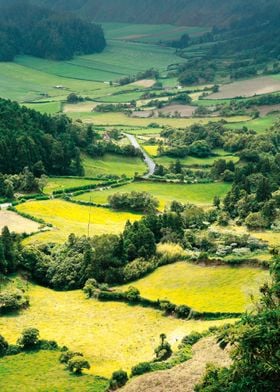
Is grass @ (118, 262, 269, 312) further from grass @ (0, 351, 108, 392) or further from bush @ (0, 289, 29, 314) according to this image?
grass @ (0, 351, 108, 392)

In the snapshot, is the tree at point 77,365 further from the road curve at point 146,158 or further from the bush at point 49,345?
the road curve at point 146,158

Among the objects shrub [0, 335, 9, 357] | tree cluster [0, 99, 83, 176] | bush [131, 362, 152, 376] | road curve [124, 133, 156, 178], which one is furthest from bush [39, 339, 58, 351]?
road curve [124, 133, 156, 178]

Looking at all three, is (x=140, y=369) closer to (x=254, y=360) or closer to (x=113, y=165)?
(x=254, y=360)

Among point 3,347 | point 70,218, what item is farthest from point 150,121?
point 3,347

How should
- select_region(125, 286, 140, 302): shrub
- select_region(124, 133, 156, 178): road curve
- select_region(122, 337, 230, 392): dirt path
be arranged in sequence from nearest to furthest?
1. select_region(122, 337, 230, 392): dirt path
2. select_region(125, 286, 140, 302): shrub
3. select_region(124, 133, 156, 178): road curve

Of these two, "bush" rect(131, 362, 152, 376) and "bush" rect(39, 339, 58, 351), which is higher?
"bush" rect(131, 362, 152, 376)
